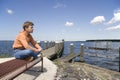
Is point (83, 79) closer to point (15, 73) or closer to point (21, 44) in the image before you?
point (21, 44)

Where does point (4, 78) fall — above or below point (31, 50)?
below

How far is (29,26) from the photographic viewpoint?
5.14 m

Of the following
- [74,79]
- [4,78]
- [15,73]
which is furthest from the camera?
[74,79]

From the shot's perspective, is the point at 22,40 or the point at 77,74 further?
the point at 77,74

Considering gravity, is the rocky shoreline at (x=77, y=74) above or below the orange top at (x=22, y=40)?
below

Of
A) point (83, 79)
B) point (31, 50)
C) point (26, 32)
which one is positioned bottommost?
point (83, 79)

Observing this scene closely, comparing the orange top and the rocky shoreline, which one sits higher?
the orange top

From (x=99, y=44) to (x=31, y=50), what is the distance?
27.7 meters

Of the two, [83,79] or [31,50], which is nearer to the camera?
[31,50]

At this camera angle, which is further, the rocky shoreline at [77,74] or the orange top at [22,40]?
the rocky shoreline at [77,74]

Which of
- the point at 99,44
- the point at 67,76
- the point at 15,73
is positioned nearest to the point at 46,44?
the point at 99,44

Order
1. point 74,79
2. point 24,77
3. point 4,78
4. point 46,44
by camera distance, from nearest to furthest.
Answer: point 4,78 → point 24,77 → point 74,79 → point 46,44

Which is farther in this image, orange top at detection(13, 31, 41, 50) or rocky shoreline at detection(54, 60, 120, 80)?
rocky shoreline at detection(54, 60, 120, 80)

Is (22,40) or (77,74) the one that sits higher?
(22,40)
